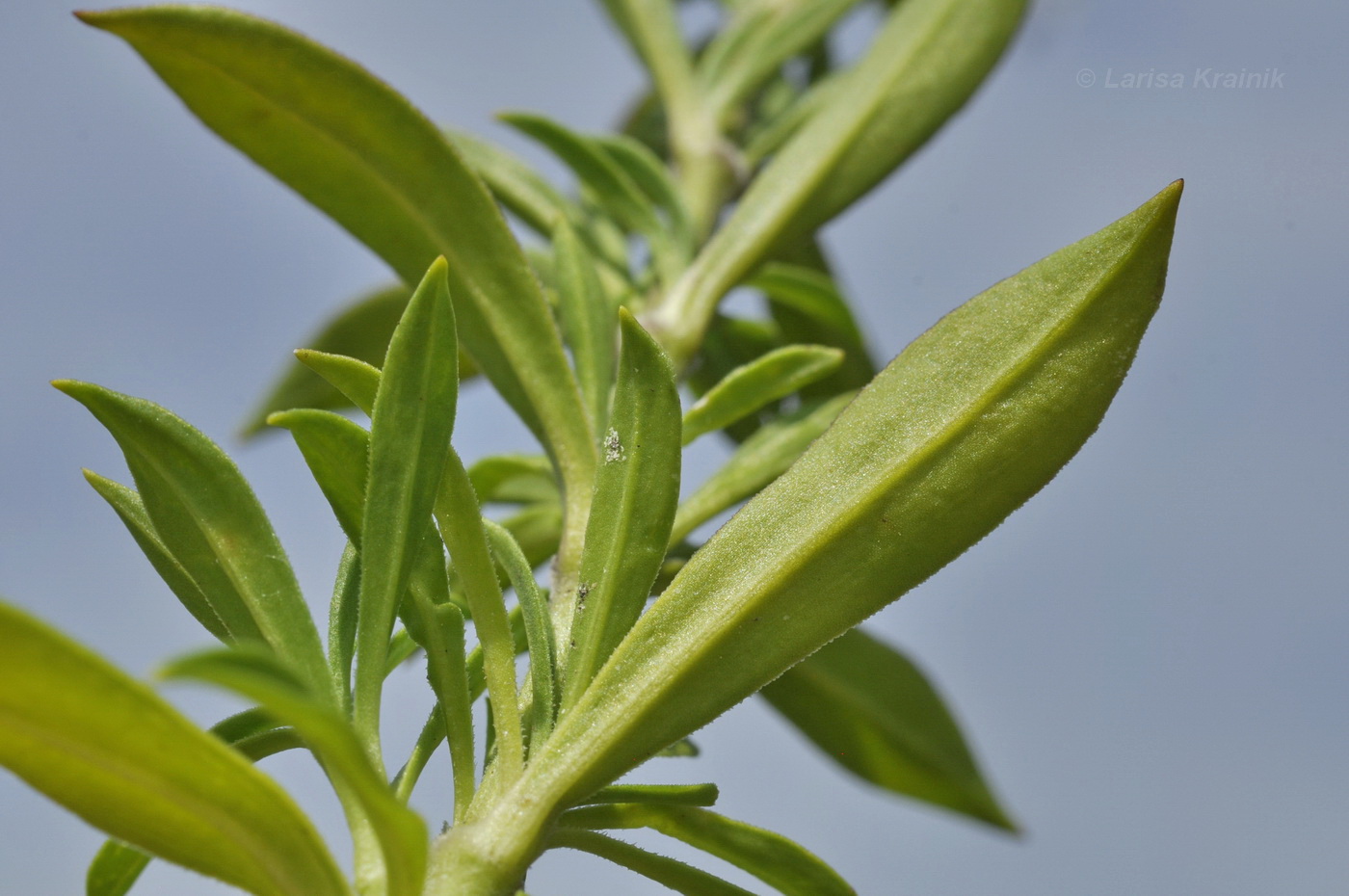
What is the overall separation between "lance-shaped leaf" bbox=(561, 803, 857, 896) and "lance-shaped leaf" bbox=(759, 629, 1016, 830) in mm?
634

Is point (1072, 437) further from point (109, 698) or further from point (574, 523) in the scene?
point (109, 698)

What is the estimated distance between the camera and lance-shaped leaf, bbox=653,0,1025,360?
1.55 meters

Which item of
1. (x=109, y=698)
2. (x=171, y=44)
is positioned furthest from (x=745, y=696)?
(x=171, y=44)

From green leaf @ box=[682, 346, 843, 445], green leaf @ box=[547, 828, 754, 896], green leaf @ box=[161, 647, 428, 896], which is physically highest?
green leaf @ box=[682, 346, 843, 445]

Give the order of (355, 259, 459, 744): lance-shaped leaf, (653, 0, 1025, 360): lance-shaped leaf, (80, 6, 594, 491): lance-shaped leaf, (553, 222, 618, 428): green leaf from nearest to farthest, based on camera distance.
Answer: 1. (355, 259, 459, 744): lance-shaped leaf
2. (80, 6, 594, 491): lance-shaped leaf
3. (553, 222, 618, 428): green leaf
4. (653, 0, 1025, 360): lance-shaped leaf

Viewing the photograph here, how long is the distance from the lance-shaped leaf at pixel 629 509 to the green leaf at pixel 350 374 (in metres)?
0.21

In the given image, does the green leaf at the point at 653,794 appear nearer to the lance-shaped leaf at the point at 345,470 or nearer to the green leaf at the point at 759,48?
the lance-shaped leaf at the point at 345,470

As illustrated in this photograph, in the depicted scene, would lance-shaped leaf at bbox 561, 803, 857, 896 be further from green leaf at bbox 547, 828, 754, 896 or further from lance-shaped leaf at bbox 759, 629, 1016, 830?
lance-shaped leaf at bbox 759, 629, 1016, 830

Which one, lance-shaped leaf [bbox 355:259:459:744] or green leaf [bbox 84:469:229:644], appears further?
green leaf [bbox 84:469:229:644]

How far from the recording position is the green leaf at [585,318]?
50.5 inches

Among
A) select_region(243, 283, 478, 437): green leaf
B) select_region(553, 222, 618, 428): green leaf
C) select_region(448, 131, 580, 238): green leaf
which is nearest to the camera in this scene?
select_region(553, 222, 618, 428): green leaf

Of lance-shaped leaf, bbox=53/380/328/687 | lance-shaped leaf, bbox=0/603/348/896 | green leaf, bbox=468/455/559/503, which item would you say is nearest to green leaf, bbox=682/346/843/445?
green leaf, bbox=468/455/559/503

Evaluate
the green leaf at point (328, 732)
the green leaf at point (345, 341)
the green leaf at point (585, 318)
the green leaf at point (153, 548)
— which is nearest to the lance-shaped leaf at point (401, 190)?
Result: the green leaf at point (585, 318)

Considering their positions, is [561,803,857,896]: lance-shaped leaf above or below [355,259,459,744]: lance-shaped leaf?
below
